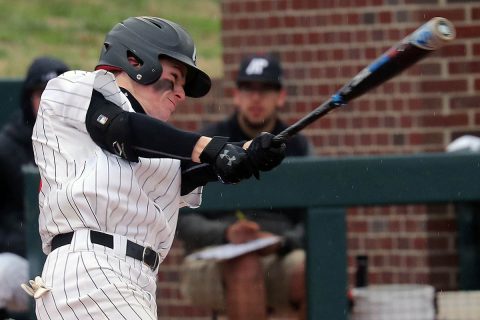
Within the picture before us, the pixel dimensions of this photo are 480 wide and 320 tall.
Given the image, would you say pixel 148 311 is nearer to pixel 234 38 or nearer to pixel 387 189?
pixel 387 189

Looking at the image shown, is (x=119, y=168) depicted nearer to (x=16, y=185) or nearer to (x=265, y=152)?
(x=265, y=152)

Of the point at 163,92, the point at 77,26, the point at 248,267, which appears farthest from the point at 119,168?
the point at 77,26

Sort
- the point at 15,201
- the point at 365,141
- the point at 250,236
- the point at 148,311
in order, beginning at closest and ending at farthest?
the point at 148,311 < the point at 250,236 < the point at 15,201 < the point at 365,141

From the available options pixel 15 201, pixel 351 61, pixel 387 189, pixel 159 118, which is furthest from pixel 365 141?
pixel 159 118

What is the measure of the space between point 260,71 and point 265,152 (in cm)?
320

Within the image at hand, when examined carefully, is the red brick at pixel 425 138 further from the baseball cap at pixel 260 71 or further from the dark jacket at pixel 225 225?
the dark jacket at pixel 225 225

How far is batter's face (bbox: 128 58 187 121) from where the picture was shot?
470cm

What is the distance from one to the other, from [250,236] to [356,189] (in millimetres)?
562

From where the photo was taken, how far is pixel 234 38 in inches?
336

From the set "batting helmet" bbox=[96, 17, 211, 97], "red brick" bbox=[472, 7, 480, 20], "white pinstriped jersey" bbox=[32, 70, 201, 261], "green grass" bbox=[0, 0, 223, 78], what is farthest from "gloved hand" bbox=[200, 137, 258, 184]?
"green grass" bbox=[0, 0, 223, 78]

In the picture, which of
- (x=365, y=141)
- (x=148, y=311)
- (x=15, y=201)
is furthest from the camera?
(x=365, y=141)

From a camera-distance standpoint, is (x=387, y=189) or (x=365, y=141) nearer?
(x=387, y=189)

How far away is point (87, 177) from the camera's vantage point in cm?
446

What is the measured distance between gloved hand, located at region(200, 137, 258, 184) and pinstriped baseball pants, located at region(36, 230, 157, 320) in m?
0.41
